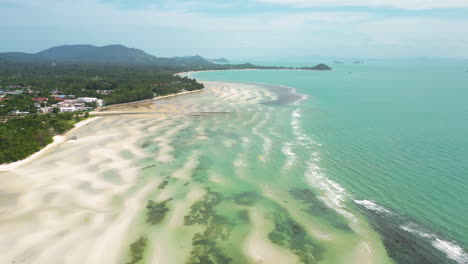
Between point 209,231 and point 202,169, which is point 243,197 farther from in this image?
point 202,169

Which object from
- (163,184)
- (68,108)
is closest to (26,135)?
(163,184)

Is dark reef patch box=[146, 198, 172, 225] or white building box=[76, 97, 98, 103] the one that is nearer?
dark reef patch box=[146, 198, 172, 225]

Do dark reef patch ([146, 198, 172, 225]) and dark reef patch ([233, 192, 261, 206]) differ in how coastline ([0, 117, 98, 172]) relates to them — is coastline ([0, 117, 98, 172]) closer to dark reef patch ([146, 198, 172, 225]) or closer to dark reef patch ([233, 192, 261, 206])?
dark reef patch ([146, 198, 172, 225])

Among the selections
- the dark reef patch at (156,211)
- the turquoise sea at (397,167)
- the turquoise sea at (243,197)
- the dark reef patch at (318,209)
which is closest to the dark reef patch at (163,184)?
the turquoise sea at (243,197)

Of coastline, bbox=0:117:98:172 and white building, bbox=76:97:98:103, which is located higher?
white building, bbox=76:97:98:103

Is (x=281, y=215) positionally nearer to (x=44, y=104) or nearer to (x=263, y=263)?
(x=263, y=263)

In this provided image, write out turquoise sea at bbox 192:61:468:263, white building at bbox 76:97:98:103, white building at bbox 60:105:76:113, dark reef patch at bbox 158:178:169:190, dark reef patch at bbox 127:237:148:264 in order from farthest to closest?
1. white building at bbox 76:97:98:103
2. white building at bbox 60:105:76:113
3. dark reef patch at bbox 158:178:169:190
4. turquoise sea at bbox 192:61:468:263
5. dark reef patch at bbox 127:237:148:264

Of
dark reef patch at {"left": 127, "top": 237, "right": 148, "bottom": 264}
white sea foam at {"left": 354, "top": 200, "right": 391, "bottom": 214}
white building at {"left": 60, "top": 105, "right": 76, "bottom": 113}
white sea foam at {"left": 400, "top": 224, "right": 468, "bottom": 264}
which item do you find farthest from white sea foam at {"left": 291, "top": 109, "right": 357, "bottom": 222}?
white building at {"left": 60, "top": 105, "right": 76, "bottom": 113}

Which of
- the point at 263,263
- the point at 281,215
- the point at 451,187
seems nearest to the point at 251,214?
the point at 281,215
